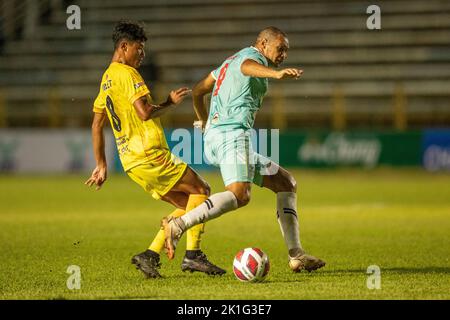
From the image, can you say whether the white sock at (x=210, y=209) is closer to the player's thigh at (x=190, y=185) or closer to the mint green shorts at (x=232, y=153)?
the mint green shorts at (x=232, y=153)

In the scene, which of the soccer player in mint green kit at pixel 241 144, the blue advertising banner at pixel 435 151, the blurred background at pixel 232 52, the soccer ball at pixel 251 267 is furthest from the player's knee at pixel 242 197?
the blurred background at pixel 232 52

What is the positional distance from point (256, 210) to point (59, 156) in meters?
9.66

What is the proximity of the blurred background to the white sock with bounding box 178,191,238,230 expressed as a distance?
15019 millimetres

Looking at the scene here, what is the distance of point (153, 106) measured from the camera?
7355 millimetres

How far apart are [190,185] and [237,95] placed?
857 mm

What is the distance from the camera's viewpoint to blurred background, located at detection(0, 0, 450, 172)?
74.6 feet

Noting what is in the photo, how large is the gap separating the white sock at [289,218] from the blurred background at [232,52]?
46.5 feet

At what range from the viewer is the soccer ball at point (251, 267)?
23.4 ft

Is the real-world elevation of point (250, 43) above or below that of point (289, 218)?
above

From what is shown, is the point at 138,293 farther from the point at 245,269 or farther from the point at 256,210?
the point at 256,210

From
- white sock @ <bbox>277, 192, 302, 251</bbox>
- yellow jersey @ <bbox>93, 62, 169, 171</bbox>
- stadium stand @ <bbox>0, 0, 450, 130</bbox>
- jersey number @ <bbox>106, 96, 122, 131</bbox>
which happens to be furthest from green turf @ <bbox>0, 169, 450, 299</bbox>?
stadium stand @ <bbox>0, 0, 450, 130</bbox>

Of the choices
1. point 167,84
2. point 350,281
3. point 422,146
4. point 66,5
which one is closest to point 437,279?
point 350,281

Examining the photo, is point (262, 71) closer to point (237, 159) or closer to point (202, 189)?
point (237, 159)

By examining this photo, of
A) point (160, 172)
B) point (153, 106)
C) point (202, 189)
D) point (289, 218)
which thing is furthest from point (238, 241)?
point (153, 106)
